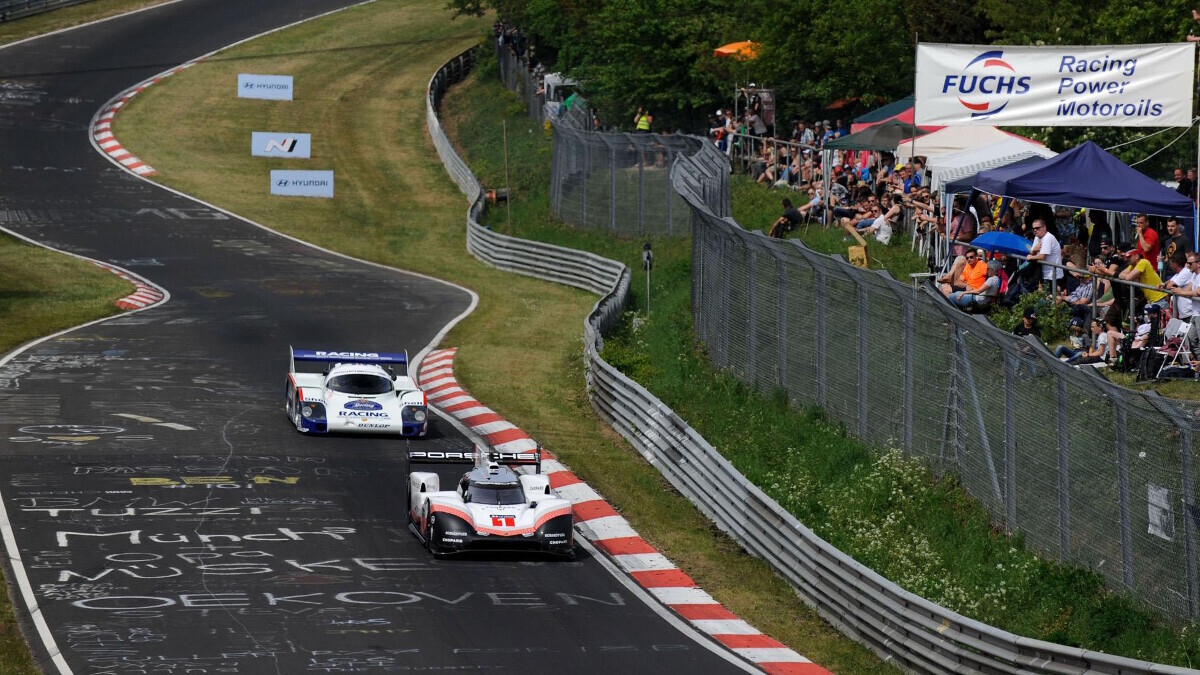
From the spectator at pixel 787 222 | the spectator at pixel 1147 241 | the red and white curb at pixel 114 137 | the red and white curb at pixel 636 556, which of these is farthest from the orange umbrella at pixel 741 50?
the red and white curb at pixel 114 137

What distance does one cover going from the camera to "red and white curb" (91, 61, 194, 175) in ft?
207

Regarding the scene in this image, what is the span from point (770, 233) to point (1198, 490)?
20312 mm

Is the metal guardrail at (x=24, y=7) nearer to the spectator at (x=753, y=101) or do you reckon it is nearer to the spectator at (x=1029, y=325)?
the spectator at (x=753, y=101)

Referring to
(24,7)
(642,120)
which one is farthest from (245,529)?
(24,7)

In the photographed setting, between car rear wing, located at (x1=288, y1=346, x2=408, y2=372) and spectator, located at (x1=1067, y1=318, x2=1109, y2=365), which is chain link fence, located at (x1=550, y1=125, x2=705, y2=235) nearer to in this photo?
car rear wing, located at (x1=288, y1=346, x2=408, y2=372)

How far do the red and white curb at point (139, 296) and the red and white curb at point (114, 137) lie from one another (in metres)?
17.4

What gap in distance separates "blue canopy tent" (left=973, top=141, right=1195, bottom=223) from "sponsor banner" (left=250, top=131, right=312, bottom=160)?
4534 cm

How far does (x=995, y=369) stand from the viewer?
63.3 ft

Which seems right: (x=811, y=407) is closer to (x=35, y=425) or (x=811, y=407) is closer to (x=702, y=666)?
(x=702, y=666)

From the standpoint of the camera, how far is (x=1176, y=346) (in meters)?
19.9

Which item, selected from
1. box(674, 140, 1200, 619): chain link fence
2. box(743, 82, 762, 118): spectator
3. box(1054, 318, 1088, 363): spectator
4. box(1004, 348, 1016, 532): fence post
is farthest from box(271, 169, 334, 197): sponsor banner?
box(1004, 348, 1016, 532): fence post

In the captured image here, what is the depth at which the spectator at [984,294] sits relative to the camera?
24016 millimetres

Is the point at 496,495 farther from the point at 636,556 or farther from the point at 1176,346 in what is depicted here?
the point at 1176,346

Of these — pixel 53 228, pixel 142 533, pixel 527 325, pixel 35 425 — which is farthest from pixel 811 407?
pixel 53 228
